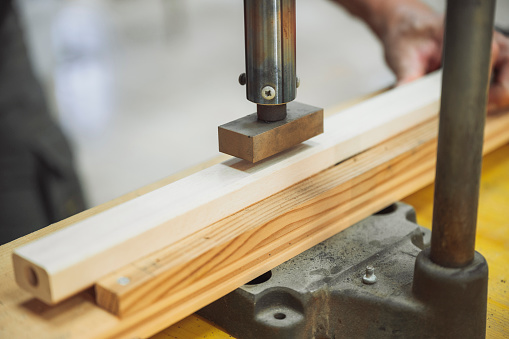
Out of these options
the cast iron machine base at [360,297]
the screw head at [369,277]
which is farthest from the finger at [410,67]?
the screw head at [369,277]

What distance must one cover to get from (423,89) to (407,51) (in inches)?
9.7

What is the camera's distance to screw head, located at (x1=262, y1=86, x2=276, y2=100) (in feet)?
2.65

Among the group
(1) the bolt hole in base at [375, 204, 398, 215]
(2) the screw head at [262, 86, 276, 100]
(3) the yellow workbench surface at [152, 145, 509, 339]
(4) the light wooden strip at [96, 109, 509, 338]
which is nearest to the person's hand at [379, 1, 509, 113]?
(3) the yellow workbench surface at [152, 145, 509, 339]

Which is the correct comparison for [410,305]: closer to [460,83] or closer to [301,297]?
[301,297]

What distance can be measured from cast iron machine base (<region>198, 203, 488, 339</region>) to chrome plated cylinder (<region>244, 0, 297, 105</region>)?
238 mm

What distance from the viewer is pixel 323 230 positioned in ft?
2.96

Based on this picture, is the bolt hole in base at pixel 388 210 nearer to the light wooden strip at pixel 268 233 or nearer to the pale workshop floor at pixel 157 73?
the light wooden strip at pixel 268 233

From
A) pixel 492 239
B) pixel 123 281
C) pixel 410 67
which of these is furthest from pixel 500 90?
pixel 123 281

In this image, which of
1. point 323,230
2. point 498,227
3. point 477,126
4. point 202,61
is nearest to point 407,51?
point 498,227

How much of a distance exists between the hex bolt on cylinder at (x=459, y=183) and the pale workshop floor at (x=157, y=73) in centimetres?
140

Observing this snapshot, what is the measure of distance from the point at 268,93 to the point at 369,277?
27cm

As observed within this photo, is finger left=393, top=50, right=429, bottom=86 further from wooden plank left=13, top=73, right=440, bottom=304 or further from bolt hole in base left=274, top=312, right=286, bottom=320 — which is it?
bolt hole in base left=274, top=312, right=286, bottom=320

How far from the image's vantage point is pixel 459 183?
66 cm

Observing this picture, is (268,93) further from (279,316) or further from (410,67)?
(410,67)
